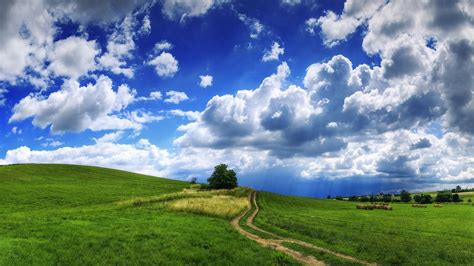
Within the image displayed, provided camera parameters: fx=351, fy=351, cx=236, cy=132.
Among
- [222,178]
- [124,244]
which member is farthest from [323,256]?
[222,178]

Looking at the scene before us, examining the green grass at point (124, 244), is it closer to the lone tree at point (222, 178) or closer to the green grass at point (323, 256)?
the green grass at point (323, 256)

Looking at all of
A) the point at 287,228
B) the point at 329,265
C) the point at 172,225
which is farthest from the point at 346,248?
the point at 172,225

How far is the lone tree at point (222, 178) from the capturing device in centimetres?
11669

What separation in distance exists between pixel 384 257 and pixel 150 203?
136 ft

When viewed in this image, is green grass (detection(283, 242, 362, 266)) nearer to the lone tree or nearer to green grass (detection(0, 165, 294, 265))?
green grass (detection(0, 165, 294, 265))

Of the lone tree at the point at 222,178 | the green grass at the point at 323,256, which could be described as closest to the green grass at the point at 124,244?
the green grass at the point at 323,256

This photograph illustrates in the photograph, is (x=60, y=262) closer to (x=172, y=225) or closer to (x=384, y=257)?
(x=172, y=225)

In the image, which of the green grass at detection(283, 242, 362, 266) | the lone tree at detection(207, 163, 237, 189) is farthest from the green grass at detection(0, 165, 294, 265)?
the lone tree at detection(207, 163, 237, 189)

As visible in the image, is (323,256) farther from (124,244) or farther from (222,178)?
(222,178)

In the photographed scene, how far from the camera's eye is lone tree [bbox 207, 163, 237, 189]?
383ft

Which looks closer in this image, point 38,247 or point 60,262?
point 60,262

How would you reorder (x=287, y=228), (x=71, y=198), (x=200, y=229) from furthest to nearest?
(x=71, y=198)
(x=287, y=228)
(x=200, y=229)

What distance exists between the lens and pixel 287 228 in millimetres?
36656

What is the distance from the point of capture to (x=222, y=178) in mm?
117375
